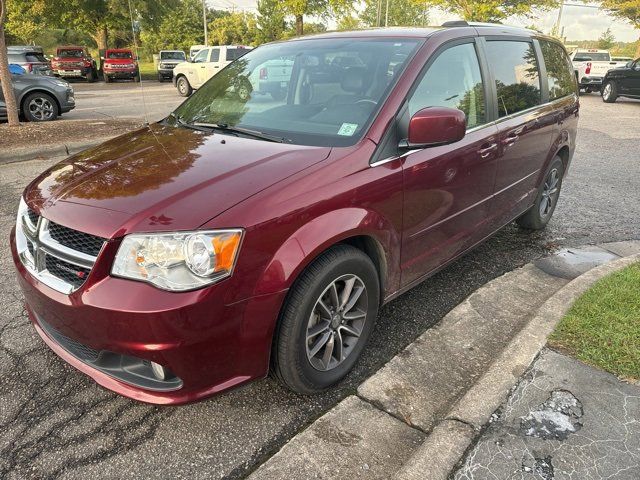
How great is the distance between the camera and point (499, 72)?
3.54 metres

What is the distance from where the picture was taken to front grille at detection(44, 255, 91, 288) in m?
2.05

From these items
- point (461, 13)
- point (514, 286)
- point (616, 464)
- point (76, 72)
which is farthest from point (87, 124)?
point (461, 13)

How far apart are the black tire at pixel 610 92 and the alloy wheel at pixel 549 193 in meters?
15.3

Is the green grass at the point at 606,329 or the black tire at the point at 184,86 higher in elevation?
the black tire at the point at 184,86

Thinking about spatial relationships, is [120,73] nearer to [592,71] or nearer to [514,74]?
[592,71]

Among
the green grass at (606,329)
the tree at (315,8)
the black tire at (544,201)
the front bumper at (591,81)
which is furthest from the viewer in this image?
the tree at (315,8)

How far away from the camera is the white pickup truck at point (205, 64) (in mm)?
18306

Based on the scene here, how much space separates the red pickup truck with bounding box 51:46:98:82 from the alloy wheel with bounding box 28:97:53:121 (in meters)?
18.1

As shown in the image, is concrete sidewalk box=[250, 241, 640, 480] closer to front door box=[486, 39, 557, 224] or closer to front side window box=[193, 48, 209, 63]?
front door box=[486, 39, 557, 224]

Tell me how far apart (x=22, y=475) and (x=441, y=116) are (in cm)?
251

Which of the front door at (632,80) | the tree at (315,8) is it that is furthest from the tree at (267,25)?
the front door at (632,80)

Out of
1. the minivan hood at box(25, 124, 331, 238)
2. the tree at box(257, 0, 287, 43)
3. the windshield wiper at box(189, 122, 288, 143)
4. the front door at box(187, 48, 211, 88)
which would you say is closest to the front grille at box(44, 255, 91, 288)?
the minivan hood at box(25, 124, 331, 238)

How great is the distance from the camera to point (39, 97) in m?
10.2

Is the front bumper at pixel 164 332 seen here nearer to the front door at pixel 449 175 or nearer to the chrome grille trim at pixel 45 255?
the chrome grille trim at pixel 45 255
